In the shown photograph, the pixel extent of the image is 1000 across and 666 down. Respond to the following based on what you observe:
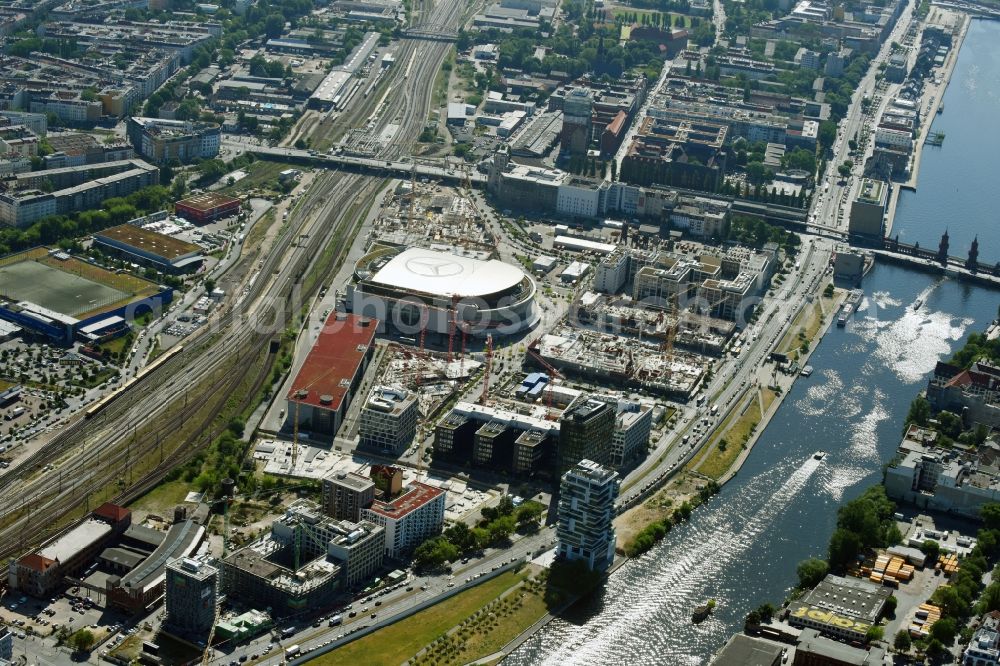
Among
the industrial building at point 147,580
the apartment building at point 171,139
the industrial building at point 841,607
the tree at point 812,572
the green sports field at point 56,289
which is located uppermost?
the apartment building at point 171,139

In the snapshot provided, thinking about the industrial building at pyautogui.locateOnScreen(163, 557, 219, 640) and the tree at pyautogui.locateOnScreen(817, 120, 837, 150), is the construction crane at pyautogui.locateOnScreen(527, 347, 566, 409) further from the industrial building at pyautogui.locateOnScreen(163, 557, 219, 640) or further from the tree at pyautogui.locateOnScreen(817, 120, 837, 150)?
the tree at pyautogui.locateOnScreen(817, 120, 837, 150)

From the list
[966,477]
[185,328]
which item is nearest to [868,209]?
[966,477]

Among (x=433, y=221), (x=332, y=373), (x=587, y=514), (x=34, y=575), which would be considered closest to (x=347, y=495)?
(x=587, y=514)

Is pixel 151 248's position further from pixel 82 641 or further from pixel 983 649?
pixel 983 649

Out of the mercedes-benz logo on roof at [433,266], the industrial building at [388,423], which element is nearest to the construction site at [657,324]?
the mercedes-benz logo on roof at [433,266]

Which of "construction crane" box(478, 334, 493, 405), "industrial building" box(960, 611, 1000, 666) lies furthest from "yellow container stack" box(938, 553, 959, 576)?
"construction crane" box(478, 334, 493, 405)

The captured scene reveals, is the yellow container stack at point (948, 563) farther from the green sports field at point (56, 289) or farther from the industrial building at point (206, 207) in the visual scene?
the industrial building at point (206, 207)
